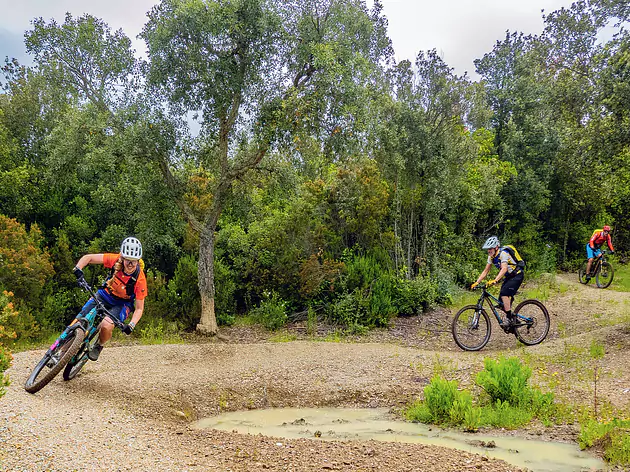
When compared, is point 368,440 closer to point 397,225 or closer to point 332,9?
point 332,9

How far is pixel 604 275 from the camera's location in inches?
654

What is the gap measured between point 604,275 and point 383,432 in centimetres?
1480

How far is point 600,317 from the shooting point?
440 inches

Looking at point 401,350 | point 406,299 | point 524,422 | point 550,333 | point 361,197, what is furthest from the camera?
point 361,197

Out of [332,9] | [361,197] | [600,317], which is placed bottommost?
[600,317]

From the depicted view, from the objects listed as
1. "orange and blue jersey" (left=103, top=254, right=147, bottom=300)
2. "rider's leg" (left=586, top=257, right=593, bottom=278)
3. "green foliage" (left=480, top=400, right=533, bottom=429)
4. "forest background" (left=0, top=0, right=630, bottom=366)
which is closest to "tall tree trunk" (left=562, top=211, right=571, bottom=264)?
"forest background" (left=0, top=0, right=630, bottom=366)

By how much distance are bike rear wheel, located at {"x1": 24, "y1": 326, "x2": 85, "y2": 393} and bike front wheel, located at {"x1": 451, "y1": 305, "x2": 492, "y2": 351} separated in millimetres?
6914

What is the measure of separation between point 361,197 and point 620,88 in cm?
733

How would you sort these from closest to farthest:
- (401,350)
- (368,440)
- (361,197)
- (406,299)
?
(368,440)
(401,350)
(406,299)
(361,197)

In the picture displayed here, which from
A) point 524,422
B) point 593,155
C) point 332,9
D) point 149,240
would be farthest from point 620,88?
point 149,240

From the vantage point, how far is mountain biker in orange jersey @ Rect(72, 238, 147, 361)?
6.31m

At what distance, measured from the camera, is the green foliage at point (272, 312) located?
12578mm

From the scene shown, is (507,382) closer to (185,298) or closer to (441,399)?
(441,399)

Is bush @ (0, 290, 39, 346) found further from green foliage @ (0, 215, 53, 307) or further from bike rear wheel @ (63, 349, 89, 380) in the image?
bike rear wheel @ (63, 349, 89, 380)
